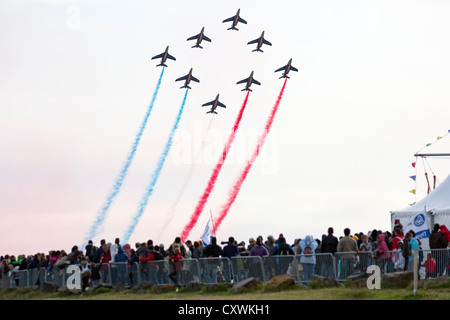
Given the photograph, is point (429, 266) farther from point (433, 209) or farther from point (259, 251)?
point (433, 209)

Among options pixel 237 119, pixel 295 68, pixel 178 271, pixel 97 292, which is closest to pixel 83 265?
pixel 97 292

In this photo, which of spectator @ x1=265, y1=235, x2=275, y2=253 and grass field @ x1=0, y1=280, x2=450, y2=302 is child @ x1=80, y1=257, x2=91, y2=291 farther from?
spectator @ x1=265, y1=235, x2=275, y2=253

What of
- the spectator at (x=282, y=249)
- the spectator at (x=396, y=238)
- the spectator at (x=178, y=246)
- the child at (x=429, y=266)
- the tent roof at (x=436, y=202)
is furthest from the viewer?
the tent roof at (x=436, y=202)

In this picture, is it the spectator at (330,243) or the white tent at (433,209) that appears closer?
the spectator at (330,243)

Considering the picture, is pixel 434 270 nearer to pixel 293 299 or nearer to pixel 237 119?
pixel 293 299

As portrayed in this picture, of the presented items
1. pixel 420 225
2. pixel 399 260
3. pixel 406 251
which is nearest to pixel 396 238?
pixel 399 260

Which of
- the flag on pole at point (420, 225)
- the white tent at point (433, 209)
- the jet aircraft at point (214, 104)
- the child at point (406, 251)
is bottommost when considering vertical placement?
the child at point (406, 251)

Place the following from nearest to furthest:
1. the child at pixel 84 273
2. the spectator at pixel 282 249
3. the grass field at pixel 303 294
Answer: the grass field at pixel 303 294 → the spectator at pixel 282 249 → the child at pixel 84 273

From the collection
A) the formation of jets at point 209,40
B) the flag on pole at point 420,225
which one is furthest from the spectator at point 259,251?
the formation of jets at point 209,40

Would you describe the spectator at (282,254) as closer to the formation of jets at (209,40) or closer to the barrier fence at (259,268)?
the barrier fence at (259,268)

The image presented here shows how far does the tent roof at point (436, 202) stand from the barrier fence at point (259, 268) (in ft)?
35.2

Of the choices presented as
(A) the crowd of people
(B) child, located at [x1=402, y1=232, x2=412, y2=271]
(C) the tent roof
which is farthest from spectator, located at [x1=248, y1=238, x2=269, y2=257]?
(C) the tent roof

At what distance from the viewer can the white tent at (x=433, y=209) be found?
129 ft
